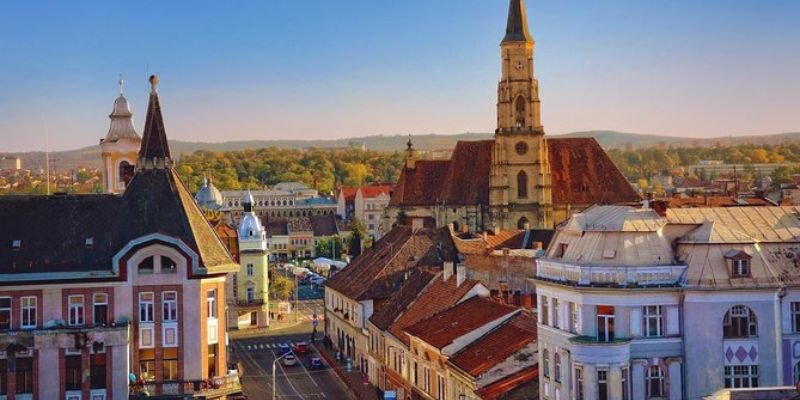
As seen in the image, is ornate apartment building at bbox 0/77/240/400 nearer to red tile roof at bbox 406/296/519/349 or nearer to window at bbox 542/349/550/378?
red tile roof at bbox 406/296/519/349

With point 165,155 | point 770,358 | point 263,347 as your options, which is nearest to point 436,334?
point 165,155

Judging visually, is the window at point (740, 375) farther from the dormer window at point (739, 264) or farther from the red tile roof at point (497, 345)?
the red tile roof at point (497, 345)

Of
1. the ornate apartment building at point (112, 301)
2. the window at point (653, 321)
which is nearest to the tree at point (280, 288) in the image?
the ornate apartment building at point (112, 301)

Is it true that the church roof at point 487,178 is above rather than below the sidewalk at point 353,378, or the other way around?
above

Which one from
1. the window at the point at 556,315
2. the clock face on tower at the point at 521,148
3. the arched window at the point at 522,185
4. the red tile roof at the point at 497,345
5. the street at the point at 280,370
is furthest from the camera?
the arched window at the point at 522,185

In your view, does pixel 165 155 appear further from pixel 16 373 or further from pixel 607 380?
pixel 607 380

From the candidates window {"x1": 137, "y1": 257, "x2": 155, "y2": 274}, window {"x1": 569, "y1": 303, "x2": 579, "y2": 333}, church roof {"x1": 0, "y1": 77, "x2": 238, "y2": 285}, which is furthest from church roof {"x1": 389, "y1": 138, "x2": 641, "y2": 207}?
window {"x1": 569, "y1": 303, "x2": 579, "y2": 333}

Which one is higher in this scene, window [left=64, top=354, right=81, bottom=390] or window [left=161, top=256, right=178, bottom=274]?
window [left=161, top=256, right=178, bottom=274]
